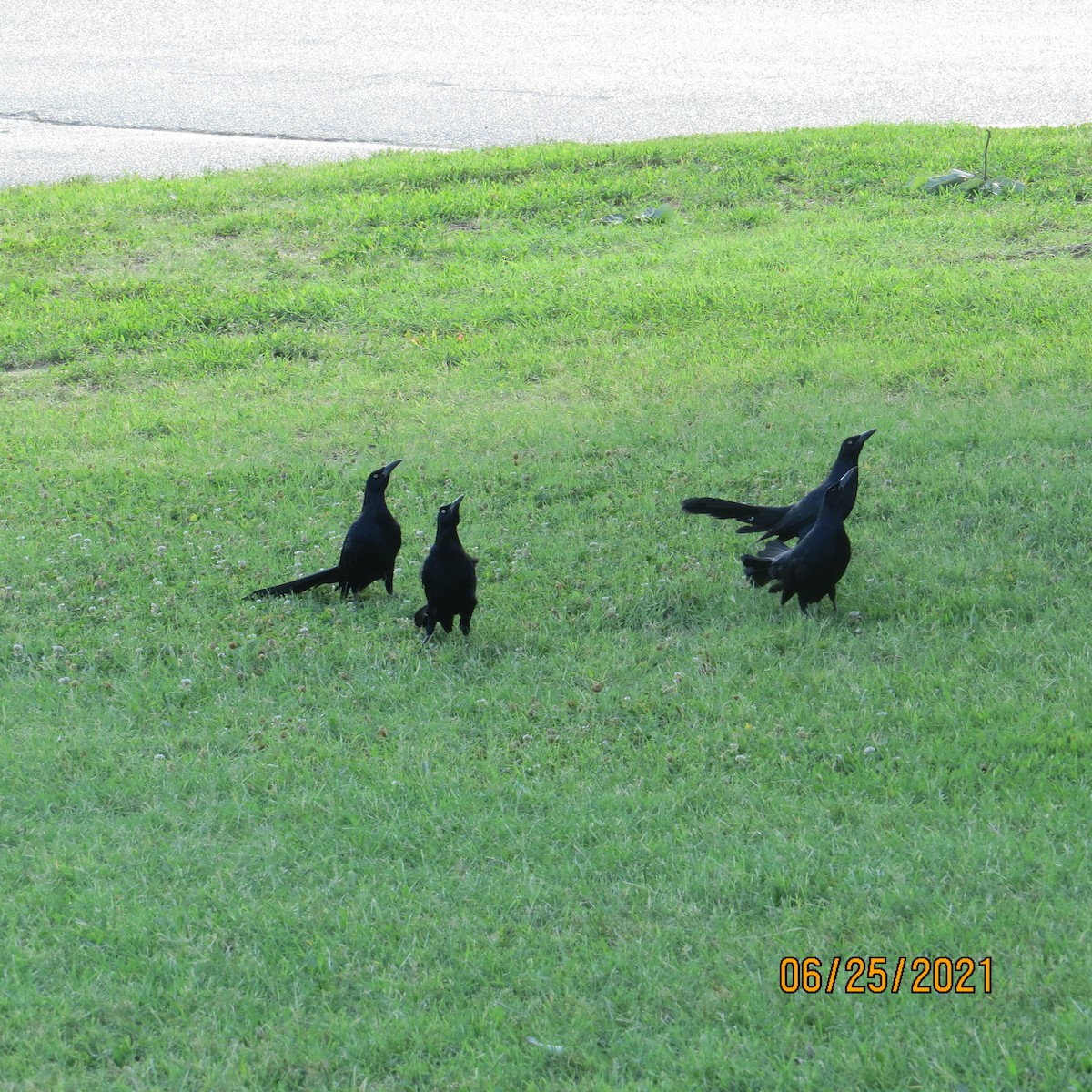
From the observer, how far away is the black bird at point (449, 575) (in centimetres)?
549

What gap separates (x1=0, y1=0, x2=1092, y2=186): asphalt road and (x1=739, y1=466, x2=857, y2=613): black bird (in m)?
9.16

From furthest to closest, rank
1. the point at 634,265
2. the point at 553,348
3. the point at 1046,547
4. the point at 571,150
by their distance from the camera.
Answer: the point at 571,150, the point at 634,265, the point at 553,348, the point at 1046,547

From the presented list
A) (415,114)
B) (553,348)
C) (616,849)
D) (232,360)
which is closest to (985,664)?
(616,849)

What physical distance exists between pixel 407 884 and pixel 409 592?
7.97ft

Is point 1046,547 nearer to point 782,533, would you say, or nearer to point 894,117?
point 782,533

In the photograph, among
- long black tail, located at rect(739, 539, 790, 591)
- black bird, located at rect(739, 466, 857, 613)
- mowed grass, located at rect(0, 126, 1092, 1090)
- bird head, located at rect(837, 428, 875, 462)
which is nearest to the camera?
mowed grass, located at rect(0, 126, 1092, 1090)

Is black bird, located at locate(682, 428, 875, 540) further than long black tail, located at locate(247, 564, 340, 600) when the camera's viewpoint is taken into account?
No

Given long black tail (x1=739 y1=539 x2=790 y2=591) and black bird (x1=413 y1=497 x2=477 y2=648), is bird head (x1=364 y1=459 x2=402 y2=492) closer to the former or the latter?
black bird (x1=413 y1=497 x2=477 y2=648)

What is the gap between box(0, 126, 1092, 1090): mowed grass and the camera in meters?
3.46

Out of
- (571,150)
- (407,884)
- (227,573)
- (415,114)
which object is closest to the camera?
(407,884)

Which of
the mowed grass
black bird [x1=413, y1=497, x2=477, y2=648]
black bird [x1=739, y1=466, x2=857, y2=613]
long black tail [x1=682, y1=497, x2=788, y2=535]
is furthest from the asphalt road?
black bird [x1=413, y1=497, x2=477, y2=648]

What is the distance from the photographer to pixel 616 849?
4.09 metres

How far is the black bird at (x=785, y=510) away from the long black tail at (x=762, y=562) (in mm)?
128

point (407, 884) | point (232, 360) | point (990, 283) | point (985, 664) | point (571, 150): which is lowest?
point (407, 884)
